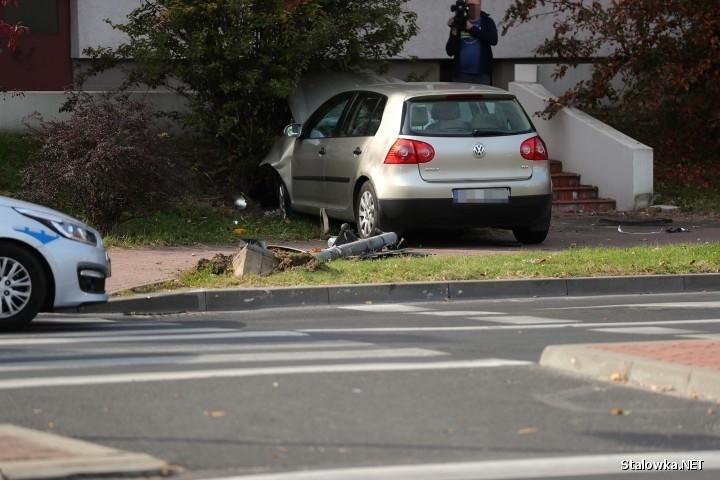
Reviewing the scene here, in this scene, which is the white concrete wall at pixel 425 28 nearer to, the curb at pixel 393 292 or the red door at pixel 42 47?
the red door at pixel 42 47

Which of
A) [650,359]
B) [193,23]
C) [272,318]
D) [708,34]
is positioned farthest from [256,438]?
[708,34]

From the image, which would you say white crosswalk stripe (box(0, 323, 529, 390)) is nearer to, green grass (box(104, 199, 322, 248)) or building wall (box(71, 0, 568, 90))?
green grass (box(104, 199, 322, 248))

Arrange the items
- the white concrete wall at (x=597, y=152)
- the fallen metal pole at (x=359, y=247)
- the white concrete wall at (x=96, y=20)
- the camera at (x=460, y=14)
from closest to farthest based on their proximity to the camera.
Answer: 1. the fallen metal pole at (x=359, y=247)
2. the white concrete wall at (x=597, y=152)
3. the camera at (x=460, y=14)
4. the white concrete wall at (x=96, y=20)

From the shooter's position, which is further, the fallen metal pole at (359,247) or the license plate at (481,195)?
the license plate at (481,195)

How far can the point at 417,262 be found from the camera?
13.6 meters

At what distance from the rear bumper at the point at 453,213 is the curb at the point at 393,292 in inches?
91.6

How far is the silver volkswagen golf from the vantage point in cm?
1499

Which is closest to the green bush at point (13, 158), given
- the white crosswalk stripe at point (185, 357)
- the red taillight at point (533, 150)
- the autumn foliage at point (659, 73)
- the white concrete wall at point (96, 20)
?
the white concrete wall at point (96, 20)

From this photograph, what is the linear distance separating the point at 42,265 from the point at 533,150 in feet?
21.9

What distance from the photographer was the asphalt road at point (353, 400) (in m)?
6.13

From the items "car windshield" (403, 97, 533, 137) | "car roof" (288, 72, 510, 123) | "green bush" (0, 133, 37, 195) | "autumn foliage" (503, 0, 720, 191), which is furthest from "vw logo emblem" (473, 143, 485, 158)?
"autumn foliage" (503, 0, 720, 191)

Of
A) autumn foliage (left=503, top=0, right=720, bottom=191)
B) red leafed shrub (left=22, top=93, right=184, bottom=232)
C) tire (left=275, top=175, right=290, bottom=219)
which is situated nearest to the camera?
red leafed shrub (left=22, top=93, right=184, bottom=232)

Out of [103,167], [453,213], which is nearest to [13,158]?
[103,167]

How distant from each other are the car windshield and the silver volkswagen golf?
0.04 ft
